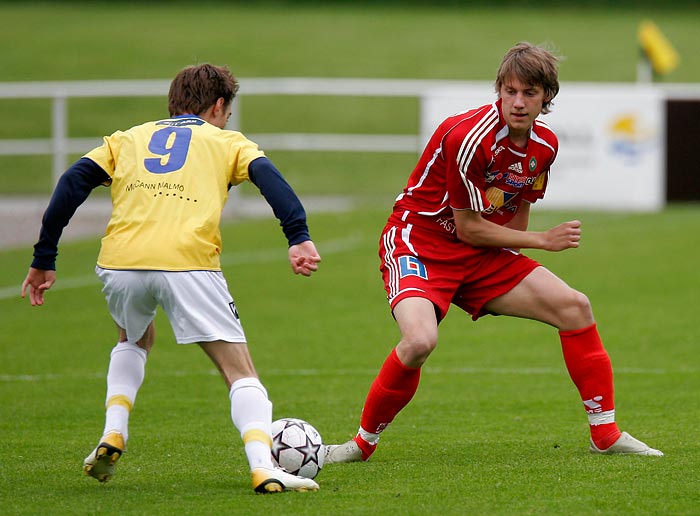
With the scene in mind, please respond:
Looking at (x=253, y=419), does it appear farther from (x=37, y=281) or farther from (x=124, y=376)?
(x=37, y=281)

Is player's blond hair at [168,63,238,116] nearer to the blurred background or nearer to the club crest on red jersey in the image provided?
the club crest on red jersey

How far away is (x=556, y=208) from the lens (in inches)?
747

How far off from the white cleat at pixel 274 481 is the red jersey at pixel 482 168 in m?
1.60

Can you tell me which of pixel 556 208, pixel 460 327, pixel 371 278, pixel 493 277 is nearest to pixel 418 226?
pixel 493 277

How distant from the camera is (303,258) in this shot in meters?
5.26

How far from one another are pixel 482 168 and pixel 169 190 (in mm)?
1545

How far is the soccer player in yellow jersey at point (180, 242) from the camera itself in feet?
17.3

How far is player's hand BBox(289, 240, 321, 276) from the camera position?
5.26 m

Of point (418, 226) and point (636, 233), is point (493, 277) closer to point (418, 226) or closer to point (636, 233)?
point (418, 226)

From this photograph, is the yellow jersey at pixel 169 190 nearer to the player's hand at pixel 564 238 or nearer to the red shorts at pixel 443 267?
the red shorts at pixel 443 267

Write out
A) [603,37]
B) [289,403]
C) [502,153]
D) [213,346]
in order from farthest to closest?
[603,37]
[289,403]
[502,153]
[213,346]

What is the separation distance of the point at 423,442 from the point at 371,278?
24.3ft

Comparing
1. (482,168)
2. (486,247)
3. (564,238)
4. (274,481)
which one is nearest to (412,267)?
(486,247)

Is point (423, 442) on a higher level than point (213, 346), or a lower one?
lower
